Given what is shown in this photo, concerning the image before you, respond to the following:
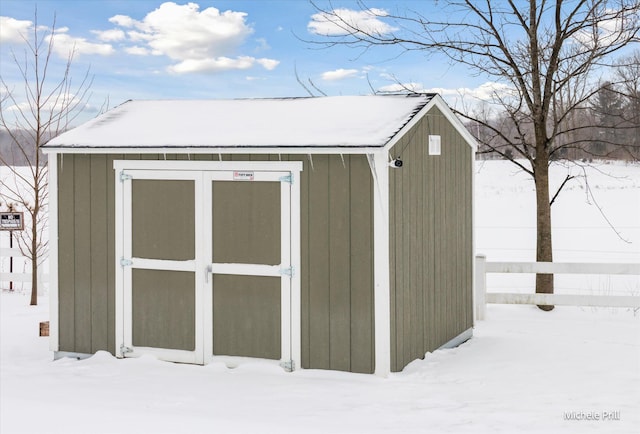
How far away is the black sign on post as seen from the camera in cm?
1338

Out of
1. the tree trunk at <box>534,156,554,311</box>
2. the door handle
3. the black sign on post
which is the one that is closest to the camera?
the door handle

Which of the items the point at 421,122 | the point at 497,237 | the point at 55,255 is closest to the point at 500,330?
the point at 421,122

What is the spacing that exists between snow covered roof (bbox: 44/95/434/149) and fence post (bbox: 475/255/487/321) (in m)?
2.99

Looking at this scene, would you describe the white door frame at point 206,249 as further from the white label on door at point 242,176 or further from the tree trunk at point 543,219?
the tree trunk at point 543,219

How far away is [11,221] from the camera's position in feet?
44.2

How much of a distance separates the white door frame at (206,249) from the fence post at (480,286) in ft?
13.0

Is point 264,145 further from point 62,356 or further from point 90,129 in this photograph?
point 62,356

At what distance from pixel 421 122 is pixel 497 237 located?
54.7ft

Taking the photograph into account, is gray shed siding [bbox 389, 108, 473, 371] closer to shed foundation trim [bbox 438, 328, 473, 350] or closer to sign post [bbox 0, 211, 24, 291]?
shed foundation trim [bbox 438, 328, 473, 350]

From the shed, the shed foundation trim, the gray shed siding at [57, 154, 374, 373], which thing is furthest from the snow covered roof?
the shed foundation trim

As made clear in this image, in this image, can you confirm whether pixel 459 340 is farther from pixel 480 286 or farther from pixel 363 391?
pixel 363 391

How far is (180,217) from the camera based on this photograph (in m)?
7.60

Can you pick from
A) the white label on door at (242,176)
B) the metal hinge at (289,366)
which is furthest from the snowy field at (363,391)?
the white label on door at (242,176)

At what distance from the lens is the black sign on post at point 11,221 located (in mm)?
13375
